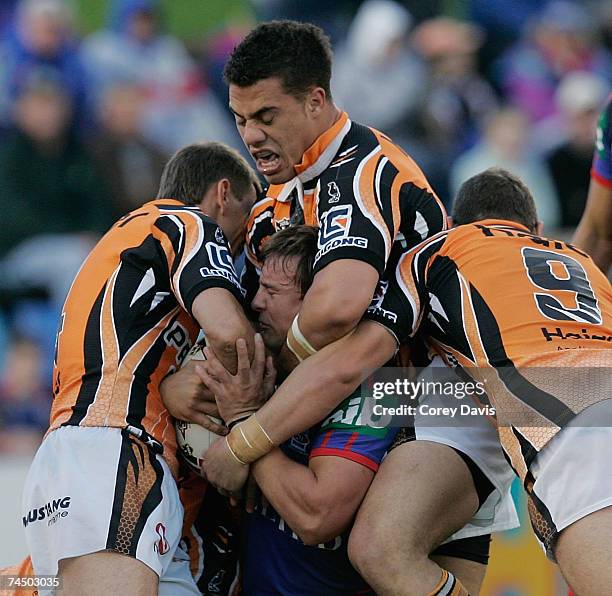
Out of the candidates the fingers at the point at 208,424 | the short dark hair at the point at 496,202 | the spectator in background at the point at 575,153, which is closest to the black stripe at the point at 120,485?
the fingers at the point at 208,424

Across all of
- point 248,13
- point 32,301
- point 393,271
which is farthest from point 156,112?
point 393,271

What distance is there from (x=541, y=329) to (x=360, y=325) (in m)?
0.66

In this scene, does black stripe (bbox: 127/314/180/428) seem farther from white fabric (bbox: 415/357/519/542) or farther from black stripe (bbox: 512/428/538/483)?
black stripe (bbox: 512/428/538/483)

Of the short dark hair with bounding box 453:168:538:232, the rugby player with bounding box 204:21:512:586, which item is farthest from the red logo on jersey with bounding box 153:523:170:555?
the short dark hair with bounding box 453:168:538:232

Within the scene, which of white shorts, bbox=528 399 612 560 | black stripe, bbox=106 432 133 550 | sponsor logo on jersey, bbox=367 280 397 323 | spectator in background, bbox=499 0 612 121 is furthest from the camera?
spectator in background, bbox=499 0 612 121

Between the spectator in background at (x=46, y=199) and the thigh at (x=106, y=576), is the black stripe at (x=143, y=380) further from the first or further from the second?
the spectator in background at (x=46, y=199)

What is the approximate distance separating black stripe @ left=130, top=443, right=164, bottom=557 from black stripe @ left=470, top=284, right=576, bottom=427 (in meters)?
1.27

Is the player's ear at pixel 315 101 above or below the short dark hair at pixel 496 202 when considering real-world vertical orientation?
above

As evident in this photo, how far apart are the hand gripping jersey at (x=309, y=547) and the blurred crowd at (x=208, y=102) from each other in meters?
4.67

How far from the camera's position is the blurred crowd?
9.19 metres

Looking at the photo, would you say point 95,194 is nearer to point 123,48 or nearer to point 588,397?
point 123,48

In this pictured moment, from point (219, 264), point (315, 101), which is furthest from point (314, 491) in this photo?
point (315, 101)

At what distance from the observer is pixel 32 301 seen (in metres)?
9.07

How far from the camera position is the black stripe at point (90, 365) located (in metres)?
4.13
